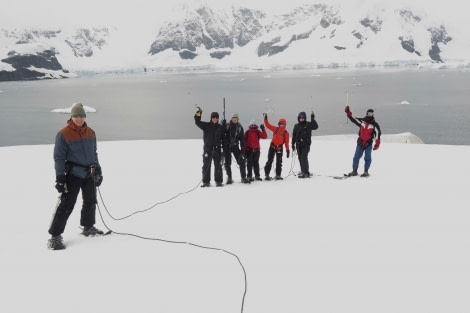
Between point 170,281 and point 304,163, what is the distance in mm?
6425

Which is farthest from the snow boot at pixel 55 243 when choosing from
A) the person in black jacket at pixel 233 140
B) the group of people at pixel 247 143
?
the person in black jacket at pixel 233 140

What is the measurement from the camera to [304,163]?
1069cm

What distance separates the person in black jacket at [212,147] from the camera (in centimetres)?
956

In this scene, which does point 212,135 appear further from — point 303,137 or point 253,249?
point 253,249

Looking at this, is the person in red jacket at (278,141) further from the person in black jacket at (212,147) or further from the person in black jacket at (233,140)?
the person in black jacket at (212,147)

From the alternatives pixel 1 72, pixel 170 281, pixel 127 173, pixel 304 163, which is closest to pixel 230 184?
pixel 304 163

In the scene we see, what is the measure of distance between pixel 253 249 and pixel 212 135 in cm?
423

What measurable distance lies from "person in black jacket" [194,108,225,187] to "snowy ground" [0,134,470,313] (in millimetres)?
371

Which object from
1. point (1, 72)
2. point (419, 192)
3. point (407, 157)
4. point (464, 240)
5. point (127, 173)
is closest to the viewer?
point (464, 240)

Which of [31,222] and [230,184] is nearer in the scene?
[31,222]

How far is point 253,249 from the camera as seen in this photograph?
596cm

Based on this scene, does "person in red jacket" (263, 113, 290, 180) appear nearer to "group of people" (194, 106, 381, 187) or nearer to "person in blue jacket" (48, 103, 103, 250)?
"group of people" (194, 106, 381, 187)

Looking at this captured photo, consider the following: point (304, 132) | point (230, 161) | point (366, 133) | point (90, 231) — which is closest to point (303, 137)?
point (304, 132)

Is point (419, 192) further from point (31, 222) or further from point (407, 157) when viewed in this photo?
point (31, 222)
